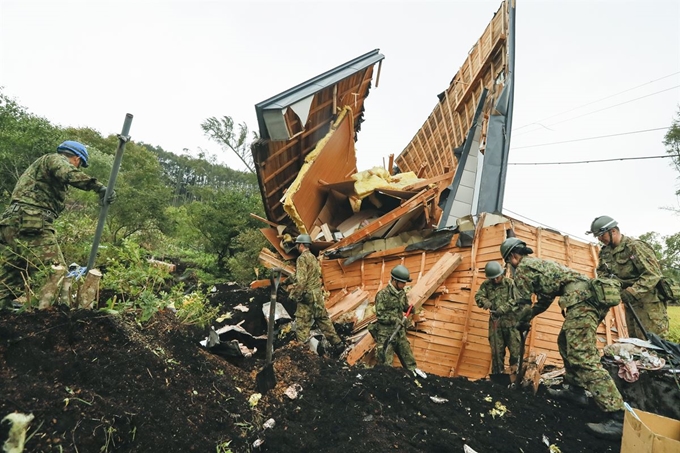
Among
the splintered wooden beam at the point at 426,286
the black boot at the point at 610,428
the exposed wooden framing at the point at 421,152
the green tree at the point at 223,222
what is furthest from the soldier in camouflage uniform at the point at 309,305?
the exposed wooden framing at the point at 421,152

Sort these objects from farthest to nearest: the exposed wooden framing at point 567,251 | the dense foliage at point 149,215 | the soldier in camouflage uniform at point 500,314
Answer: the dense foliage at point 149,215
the exposed wooden framing at point 567,251
the soldier in camouflage uniform at point 500,314

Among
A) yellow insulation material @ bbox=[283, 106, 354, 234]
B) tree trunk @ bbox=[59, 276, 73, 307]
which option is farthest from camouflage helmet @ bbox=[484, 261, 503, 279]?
tree trunk @ bbox=[59, 276, 73, 307]

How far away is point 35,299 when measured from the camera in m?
2.76

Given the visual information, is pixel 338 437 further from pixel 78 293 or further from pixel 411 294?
pixel 411 294

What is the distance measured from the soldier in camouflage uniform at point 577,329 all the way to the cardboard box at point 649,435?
77cm

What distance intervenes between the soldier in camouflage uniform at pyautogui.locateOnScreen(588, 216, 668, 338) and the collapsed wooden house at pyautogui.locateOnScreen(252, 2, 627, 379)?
3.74 ft

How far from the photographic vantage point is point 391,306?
5.12m

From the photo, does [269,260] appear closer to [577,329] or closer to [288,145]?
[288,145]

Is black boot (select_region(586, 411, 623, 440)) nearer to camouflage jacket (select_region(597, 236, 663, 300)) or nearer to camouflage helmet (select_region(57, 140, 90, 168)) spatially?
camouflage jacket (select_region(597, 236, 663, 300))

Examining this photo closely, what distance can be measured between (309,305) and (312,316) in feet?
0.75

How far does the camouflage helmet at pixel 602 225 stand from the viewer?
14.2 feet

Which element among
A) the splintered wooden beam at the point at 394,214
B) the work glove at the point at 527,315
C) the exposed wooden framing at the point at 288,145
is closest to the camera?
the work glove at the point at 527,315

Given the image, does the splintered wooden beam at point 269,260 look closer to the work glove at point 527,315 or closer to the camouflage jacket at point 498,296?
the camouflage jacket at point 498,296

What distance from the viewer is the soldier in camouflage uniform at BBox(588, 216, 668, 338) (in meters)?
4.21
